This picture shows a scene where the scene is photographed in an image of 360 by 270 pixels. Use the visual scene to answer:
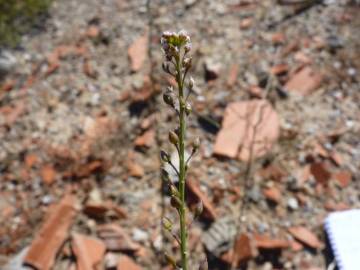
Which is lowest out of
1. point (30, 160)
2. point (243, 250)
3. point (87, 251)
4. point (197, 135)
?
point (87, 251)

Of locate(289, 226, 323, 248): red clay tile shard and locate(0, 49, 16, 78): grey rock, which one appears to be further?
locate(0, 49, 16, 78): grey rock

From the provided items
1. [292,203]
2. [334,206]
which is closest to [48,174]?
[292,203]

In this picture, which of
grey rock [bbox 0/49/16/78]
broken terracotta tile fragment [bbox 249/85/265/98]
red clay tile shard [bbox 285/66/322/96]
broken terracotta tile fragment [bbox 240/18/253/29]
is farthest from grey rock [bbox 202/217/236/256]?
grey rock [bbox 0/49/16/78]

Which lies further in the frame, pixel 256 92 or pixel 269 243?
pixel 256 92

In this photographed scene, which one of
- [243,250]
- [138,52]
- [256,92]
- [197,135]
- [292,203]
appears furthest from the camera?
[138,52]

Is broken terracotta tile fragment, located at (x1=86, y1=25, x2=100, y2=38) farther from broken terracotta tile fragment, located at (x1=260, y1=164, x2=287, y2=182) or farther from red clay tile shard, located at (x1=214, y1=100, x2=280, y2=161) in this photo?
broken terracotta tile fragment, located at (x1=260, y1=164, x2=287, y2=182)

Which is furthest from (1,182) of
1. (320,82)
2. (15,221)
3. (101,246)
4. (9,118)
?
(320,82)

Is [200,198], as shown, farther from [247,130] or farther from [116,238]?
[247,130]

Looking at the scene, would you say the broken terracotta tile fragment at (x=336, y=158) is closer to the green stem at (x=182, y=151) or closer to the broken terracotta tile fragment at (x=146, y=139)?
the broken terracotta tile fragment at (x=146, y=139)
